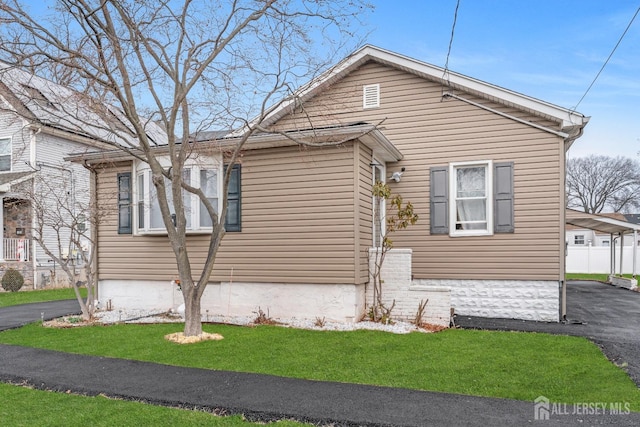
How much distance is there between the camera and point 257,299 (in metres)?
8.99

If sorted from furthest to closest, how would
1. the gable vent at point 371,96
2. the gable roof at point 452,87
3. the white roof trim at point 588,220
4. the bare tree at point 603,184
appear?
the bare tree at point 603,184
the white roof trim at point 588,220
the gable vent at point 371,96
the gable roof at point 452,87

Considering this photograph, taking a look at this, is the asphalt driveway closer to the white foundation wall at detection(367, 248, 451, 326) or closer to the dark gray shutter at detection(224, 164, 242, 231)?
the white foundation wall at detection(367, 248, 451, 326)

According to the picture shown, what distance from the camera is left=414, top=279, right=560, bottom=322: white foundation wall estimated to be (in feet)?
29.5

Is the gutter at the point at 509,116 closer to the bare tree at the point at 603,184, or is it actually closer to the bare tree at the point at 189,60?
the bare tree at the point at 189,60

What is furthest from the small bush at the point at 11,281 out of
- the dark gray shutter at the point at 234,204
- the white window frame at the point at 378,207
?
the white window frame at the point at 378,207

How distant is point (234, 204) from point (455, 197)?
15.4ft

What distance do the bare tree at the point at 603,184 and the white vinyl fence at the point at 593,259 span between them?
17.1m

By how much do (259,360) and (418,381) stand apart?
2127mm

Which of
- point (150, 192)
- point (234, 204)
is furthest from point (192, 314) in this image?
point (150, 192)

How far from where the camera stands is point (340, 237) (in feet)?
27.5

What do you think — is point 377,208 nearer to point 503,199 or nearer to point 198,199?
point 503,199

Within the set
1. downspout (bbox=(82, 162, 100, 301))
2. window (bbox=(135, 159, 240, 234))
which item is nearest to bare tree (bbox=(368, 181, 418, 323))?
window (bbox=(135, 159, 240, 234))

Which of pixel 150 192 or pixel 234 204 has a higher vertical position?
pixel 150 192

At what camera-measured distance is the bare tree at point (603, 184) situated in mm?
39438
